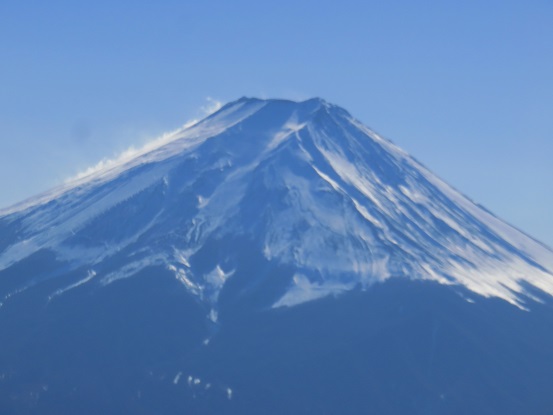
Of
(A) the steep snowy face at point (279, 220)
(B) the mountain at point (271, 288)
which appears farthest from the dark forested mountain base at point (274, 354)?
(A) the steep snowy face at point (279, 220)

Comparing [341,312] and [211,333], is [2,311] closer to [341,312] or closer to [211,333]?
[211,333]

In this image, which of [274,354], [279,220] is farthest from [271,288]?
[279,220]

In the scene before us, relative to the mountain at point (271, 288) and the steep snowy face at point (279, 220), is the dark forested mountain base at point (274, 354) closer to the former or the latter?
the mountain at point (271, 288)

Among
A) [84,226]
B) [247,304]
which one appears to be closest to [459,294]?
[247,304]

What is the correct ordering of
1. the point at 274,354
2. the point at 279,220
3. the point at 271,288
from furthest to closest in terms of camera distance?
1. the point at 279,220
2. the point at 271,288
3. the point at 274,354

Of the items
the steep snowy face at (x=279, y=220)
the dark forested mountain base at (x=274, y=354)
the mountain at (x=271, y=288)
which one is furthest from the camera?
A: the steep snowy face at (x=279, y=220)

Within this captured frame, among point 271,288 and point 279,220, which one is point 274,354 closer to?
point 271,288
